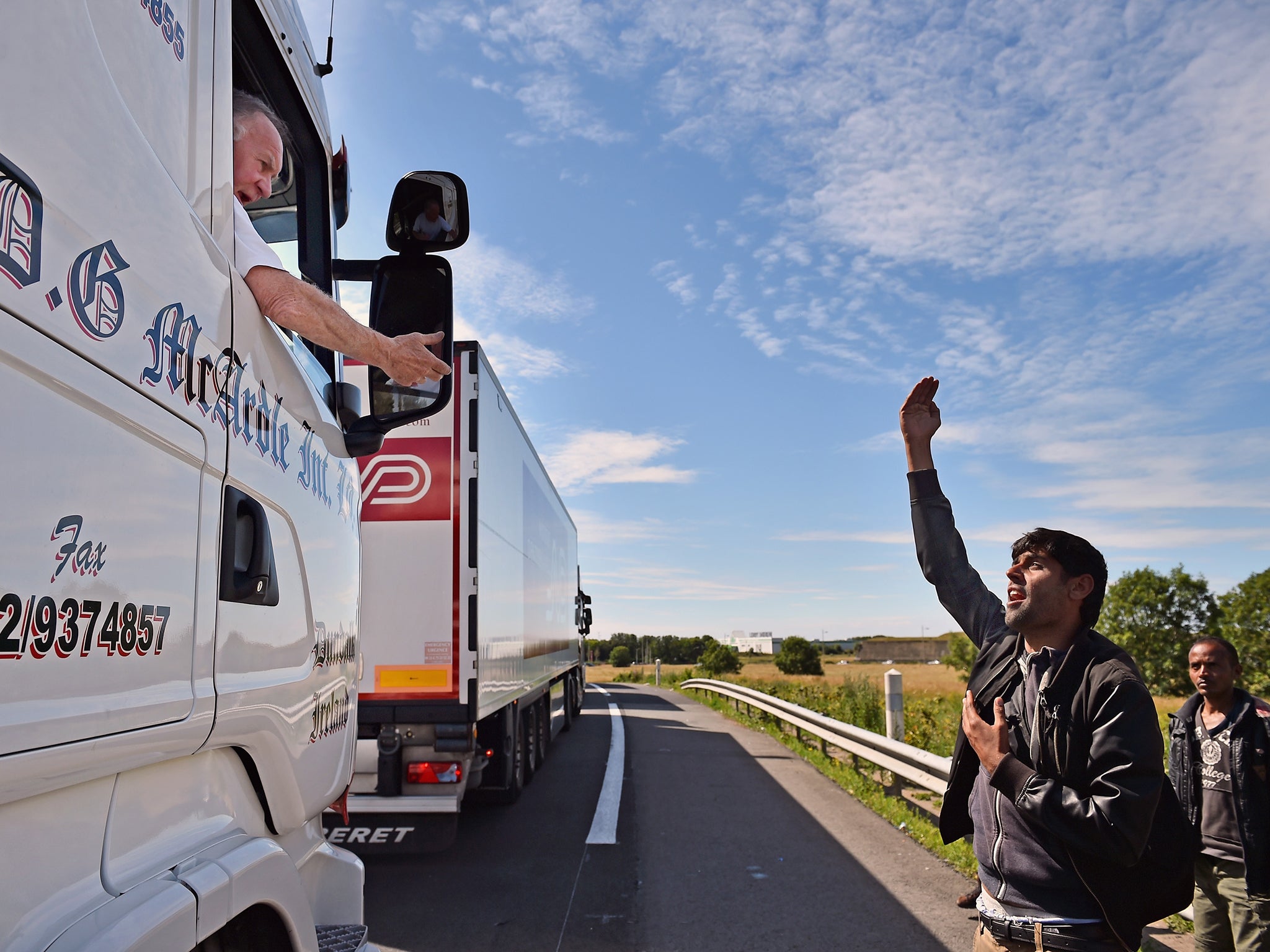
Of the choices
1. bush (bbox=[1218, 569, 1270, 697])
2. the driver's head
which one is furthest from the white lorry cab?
bush (bbox=[1218, 569, 1270, 697])

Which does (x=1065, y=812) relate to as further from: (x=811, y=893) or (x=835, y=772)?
(x=835, y=772)

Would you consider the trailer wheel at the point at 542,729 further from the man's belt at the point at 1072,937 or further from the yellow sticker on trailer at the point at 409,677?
the man's belt at the point at 1072,937

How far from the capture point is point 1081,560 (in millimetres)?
2912

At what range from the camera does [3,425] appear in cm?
111

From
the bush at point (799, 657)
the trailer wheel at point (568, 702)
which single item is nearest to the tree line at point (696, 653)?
the bush at point (799, 657)

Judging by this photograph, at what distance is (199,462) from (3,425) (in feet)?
1.84

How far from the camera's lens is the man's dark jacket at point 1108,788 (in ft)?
8.19

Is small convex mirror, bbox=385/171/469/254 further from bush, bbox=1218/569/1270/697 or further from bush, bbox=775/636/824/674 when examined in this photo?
bush, bbox=1218/569/1270/697

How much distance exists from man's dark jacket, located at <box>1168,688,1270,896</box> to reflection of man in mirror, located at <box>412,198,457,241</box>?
3727 mm

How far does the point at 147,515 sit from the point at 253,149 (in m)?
1.15

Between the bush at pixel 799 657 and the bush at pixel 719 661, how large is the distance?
51.5 ft

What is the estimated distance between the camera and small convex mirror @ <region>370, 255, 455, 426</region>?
8.53 ft

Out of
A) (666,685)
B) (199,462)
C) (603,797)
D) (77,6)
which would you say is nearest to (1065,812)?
(199,462)

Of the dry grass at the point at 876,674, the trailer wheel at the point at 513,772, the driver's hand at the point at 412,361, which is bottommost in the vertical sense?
the dry grass at the point at 876,674
